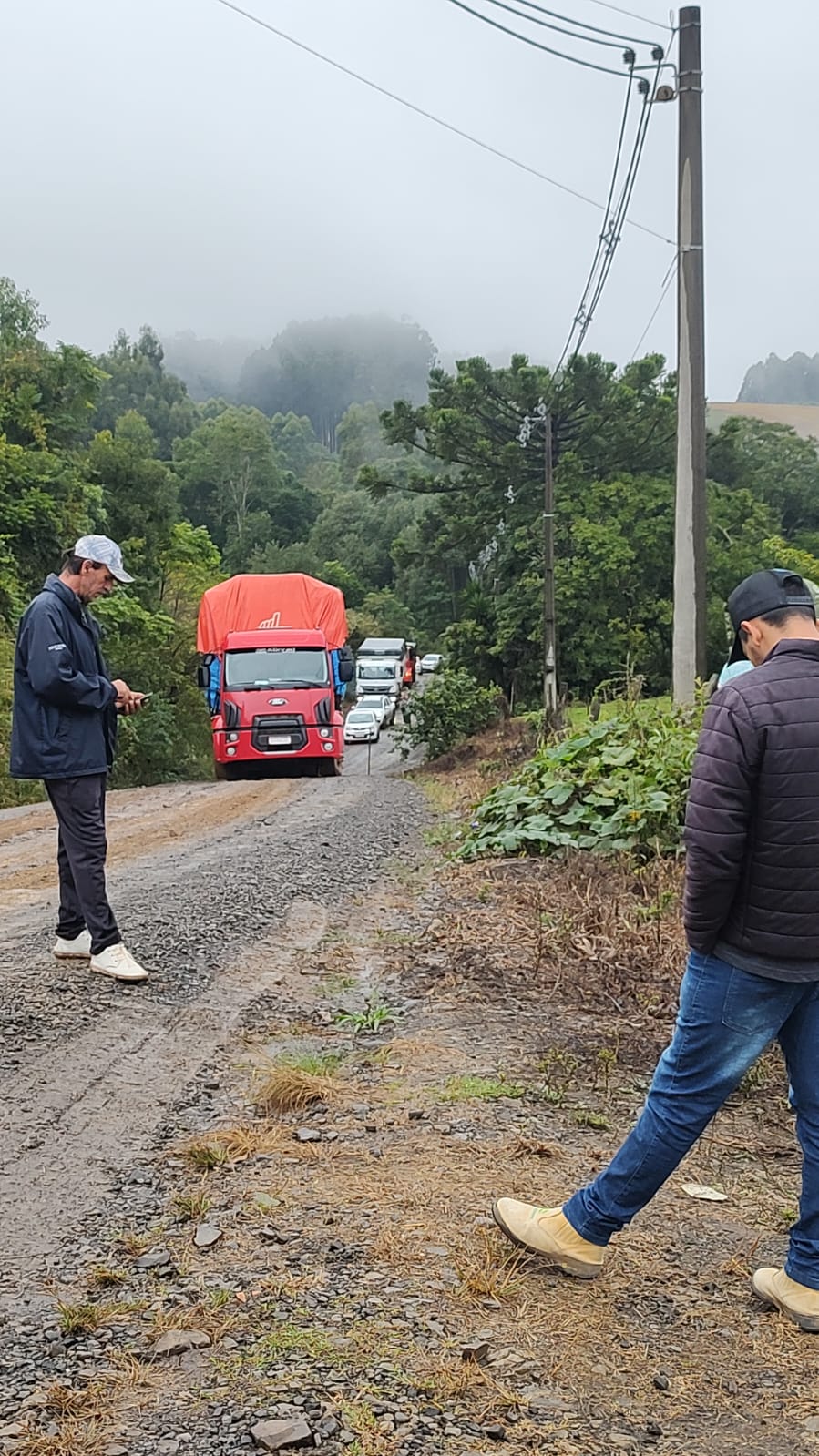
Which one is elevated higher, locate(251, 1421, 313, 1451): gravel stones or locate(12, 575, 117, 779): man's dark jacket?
locate(12, 575, 117, 779): man's dark jacket

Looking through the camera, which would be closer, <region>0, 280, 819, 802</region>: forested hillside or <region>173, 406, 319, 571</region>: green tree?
<region>0, 280, 819, 802</region>: forested hillside

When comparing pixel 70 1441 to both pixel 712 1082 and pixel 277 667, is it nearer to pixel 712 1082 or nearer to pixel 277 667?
pixel 712 1082

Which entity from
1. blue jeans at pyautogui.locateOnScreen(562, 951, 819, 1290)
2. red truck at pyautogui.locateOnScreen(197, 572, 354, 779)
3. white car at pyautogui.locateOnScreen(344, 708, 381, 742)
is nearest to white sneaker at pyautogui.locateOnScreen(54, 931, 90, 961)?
blue jeans at pyautogui.locateOnScreen(562, 951, 819, 1290)

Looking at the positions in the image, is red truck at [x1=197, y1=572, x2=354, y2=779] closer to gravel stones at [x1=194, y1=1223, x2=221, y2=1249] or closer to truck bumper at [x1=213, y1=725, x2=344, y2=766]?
truck bumper at [x1=213, y1=725, x2=344, y2=766]

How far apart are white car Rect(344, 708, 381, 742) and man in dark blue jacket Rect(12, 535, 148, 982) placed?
125 feet

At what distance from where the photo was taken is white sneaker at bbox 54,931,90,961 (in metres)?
6.37

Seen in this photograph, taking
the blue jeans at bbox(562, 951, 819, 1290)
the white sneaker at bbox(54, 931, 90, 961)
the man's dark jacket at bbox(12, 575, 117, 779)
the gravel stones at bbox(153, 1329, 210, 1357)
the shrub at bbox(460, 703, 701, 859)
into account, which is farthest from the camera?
the shrub at bbox(460, 703, 701, 859)

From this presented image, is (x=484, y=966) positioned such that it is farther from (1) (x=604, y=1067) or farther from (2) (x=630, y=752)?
(2) (x=630, y=752)


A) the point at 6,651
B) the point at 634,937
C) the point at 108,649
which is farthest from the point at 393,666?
the point at 634,937

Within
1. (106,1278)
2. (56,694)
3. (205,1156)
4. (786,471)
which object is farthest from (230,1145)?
(786,471)

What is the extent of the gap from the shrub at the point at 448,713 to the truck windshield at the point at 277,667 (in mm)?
4667

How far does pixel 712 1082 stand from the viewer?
10.6 feet

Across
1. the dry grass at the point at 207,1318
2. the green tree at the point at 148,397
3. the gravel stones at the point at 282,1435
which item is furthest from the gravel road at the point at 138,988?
the green tree at the point at 148,397

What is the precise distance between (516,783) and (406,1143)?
683 cm
